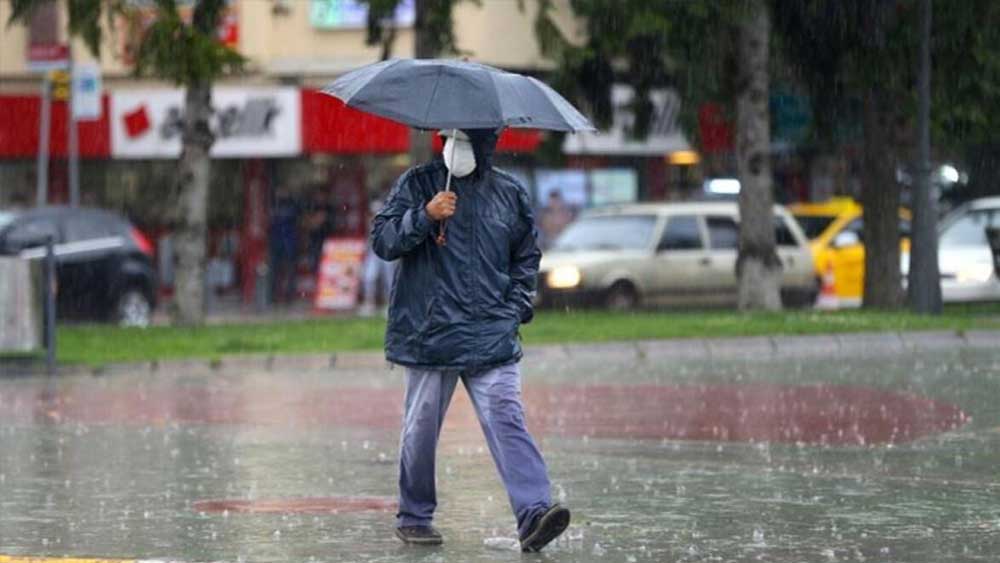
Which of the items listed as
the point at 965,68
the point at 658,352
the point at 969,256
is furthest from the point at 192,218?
the point at 969,256

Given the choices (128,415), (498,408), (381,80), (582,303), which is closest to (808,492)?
(498,408)

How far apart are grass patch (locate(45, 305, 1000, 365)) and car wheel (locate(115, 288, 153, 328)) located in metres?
5.49

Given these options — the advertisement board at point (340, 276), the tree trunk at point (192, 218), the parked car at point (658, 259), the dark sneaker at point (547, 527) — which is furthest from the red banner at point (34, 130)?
the dark sneaker at point (547, 527)

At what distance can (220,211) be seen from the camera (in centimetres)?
4206

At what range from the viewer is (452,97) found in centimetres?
885

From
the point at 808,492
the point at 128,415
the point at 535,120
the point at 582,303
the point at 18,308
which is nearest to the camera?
the point at 535,120

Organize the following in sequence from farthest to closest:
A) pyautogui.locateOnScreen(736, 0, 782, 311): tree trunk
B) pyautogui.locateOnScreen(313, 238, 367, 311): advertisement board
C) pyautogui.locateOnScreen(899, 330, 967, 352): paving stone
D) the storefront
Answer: the storefront
pyautogui.locateOnScreen(313, 238, 367, 311): advertisement board
pyautogui.locateOnScreen(736, 0, 782, 311): tree trunk
pyautogui.locateOnScreen(899, 330, 967, 352): paving stone

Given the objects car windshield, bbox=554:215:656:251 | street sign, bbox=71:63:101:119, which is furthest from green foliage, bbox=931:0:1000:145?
street sign, bbox=71:63:101:119

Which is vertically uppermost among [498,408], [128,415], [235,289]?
[498,408]

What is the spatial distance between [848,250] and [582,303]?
568 cm

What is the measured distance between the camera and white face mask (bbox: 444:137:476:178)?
8.90 meters

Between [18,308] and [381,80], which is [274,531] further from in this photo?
[18,308]

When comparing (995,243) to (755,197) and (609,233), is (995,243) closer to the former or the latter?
(755,197)

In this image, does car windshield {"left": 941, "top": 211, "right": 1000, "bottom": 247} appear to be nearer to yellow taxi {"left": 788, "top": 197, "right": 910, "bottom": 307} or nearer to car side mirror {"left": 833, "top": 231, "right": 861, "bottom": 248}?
yellow taxi {"left": 788, "top": 197, "right": 910, "bottom": 307}
